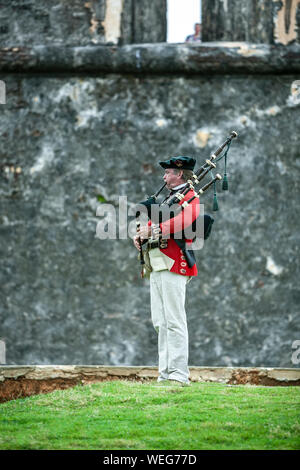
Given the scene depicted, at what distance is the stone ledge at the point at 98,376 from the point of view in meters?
8.36

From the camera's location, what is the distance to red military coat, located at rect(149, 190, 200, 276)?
7.56m

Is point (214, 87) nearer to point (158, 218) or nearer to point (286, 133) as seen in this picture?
point (286, 133)

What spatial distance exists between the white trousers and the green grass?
0.19 m

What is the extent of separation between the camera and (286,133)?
11.1 m

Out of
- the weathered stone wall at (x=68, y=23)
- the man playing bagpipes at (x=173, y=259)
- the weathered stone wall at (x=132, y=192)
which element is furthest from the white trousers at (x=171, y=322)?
the weathered stone wall at (x=68, y=23)

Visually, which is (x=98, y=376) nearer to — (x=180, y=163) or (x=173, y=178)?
(x=173, y=178)

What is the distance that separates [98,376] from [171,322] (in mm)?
1243

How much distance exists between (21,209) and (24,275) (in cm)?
78

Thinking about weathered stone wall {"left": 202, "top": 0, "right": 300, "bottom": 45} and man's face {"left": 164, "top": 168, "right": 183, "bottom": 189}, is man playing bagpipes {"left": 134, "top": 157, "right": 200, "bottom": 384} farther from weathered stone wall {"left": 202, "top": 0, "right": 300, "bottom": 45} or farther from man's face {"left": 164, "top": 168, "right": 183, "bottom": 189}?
weathered stone wall {"left": 202, "top": 0, "right": 300, "bottom": 45}

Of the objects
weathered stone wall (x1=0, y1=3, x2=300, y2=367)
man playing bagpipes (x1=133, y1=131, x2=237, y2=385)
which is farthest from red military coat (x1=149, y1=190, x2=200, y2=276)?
weathered stone wall (x1=0, y1=3, x2=300, y2=367)

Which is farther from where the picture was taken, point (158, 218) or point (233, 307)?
point (233, 307)
